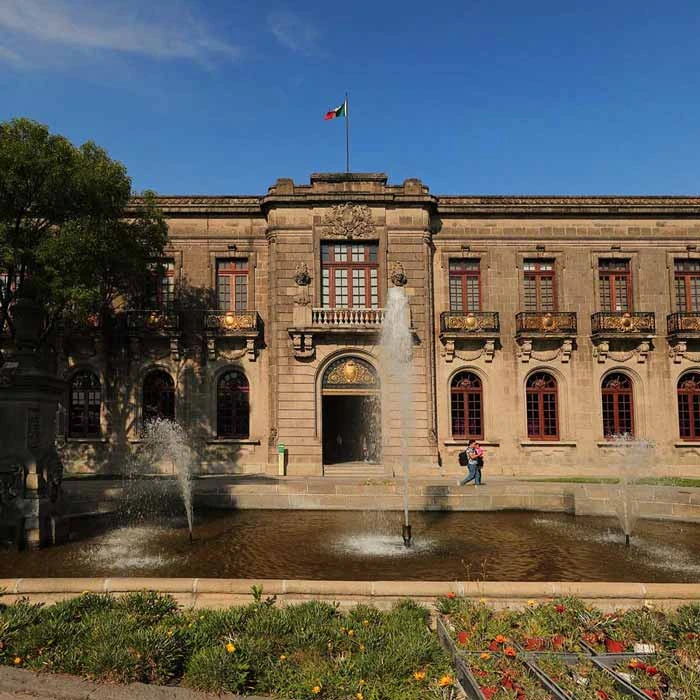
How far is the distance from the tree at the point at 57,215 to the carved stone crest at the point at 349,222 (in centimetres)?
867

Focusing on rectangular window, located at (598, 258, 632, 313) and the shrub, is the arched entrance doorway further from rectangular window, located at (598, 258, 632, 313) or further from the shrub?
the shrub

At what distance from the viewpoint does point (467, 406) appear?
25.1 m

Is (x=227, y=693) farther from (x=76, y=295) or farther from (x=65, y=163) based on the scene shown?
(x=65, y=163)

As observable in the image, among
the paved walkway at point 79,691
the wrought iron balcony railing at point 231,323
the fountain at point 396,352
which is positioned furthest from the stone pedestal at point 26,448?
the fountain at point 396,352

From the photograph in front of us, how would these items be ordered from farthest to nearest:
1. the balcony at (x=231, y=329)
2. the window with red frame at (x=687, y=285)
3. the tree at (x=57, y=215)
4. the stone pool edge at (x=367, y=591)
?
the window with red frame at (x=687, y=285), the balcony at (x=231, y=329), the tree at (x=57, y=215), the stone pool edge at (x=367, y=591)

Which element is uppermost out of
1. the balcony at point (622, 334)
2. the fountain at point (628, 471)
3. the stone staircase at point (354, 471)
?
the balcony at point (622, 334)

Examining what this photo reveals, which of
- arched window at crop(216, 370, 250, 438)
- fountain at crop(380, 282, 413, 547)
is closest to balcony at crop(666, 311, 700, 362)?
fountain at crop(380, 282, 413, 547)

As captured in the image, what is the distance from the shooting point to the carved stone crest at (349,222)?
80.7 feet

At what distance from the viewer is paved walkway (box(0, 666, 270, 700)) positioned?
15.4ft

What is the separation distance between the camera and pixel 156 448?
2433cm

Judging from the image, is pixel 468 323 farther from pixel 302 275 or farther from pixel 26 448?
pixel 26 448

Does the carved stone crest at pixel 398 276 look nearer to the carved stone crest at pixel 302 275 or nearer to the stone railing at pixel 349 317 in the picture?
the stone railing at pixel 349 317

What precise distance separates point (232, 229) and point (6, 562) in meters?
18.5

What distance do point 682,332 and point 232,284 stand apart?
2055 centimetres
